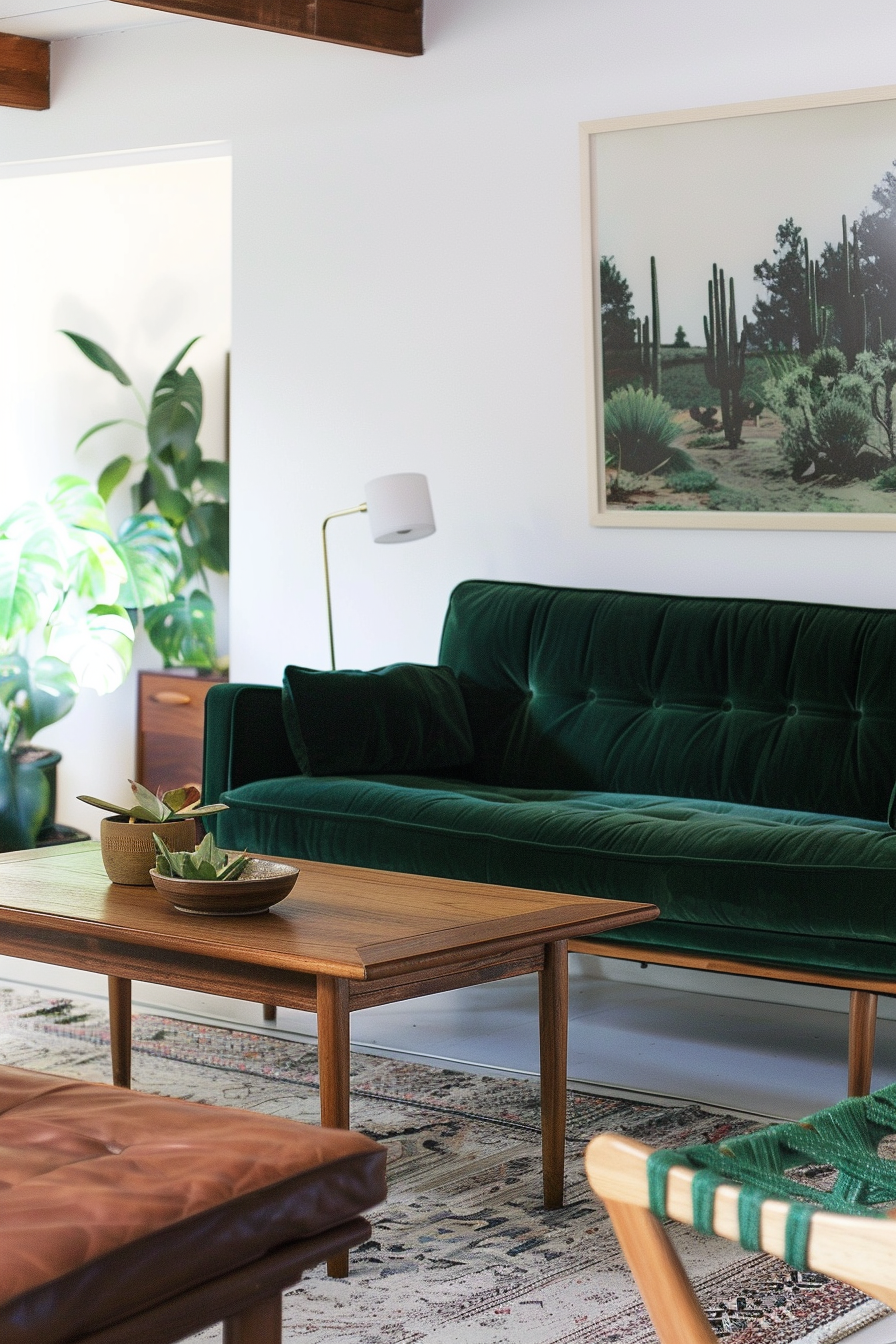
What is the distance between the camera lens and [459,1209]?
260 centimetres

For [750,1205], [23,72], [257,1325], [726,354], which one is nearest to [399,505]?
[726,354]

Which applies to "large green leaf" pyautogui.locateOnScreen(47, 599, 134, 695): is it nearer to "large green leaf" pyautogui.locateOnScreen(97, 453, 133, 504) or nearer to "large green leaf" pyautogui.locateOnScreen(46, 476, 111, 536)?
"large green leaf" pyautogui.locateOnScreen(46, 476, 111, 536)

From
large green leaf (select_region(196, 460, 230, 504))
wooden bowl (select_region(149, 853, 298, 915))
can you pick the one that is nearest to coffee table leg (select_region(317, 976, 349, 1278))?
wooden bowl (select_region(149, 853, 298, 915))

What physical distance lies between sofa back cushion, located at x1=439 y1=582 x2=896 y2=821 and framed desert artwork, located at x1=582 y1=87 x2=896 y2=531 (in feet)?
1.23

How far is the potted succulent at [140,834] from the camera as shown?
2.85 meters

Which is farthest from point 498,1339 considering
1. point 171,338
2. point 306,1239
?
point 171,338

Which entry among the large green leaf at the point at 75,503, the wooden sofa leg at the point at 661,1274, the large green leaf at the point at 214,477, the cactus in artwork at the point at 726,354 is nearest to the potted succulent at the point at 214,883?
the wooden sofa leg at the point at 661,1274

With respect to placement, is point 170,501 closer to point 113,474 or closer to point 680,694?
point 113,474

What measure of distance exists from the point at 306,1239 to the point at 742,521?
2900mm

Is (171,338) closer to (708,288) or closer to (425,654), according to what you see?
(425,654)

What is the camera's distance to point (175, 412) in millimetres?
6027

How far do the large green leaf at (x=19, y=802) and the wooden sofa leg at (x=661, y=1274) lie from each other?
4.50 m

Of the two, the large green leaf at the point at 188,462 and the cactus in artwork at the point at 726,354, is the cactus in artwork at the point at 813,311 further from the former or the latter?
the large green leaf at the point at 188,462

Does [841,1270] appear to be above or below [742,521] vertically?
below
